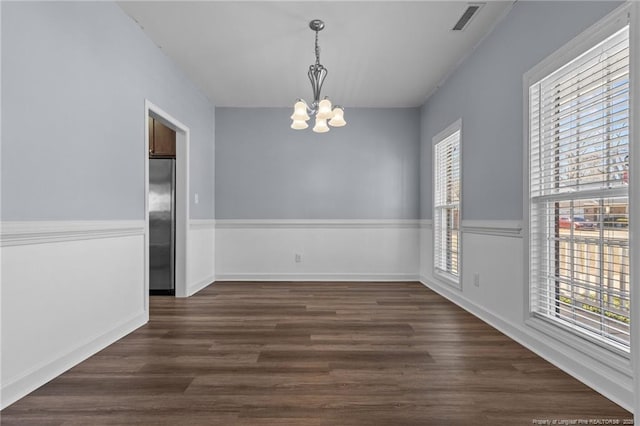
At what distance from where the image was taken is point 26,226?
186 cm

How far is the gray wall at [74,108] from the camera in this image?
1.83m

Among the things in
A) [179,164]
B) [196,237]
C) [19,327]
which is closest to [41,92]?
[19,327]

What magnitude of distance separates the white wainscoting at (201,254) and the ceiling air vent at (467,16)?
3.36 m

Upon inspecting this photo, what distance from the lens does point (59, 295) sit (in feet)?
6.90

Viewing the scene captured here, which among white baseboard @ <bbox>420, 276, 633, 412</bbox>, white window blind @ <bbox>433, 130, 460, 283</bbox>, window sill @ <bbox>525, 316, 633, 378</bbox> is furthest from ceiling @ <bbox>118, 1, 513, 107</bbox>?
white baseboard @ <bbox>420, 276, 633, 412</bbox>

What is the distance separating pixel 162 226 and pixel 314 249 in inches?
80.8

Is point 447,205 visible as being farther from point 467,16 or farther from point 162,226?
point 162,226

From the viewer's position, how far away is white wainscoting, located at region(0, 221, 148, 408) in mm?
1784

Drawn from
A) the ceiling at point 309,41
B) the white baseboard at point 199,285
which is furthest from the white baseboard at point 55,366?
the ceiling at point 309,41

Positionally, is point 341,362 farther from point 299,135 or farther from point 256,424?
point 299,135

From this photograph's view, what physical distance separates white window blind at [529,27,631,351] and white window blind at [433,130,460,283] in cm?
148

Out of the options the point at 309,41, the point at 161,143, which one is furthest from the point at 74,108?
the point at 161,143

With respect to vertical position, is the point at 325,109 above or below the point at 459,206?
above

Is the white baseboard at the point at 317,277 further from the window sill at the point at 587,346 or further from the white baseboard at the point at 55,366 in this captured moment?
the window sill at the point at 587,346
